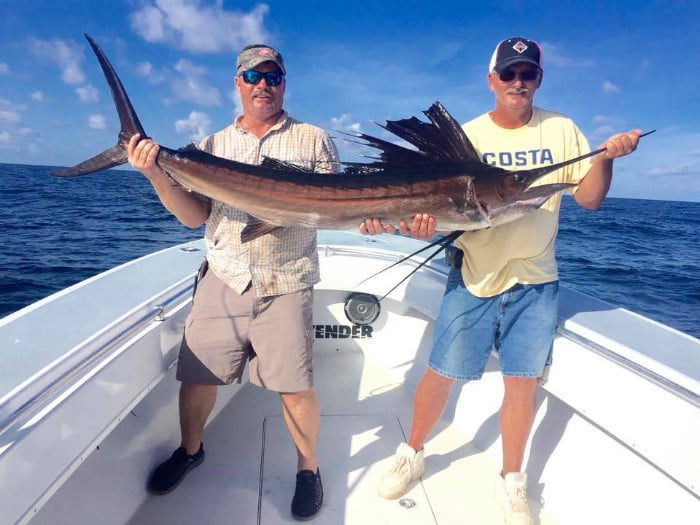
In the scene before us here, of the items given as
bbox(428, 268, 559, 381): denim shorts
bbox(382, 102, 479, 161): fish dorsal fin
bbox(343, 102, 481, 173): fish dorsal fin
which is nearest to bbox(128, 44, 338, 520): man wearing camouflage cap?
bbox(343, 102, 481, 173): fish dorsal fin

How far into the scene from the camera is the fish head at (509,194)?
1.89m

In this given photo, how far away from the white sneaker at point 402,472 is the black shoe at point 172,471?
1.00m

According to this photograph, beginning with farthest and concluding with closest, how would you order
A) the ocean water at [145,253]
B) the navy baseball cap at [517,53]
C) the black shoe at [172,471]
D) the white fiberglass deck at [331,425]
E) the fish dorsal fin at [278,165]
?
the ocean water at [145,253] → the black shoe at [172,471] → the fish dorsal fin at [278,165] → the navy baseball cap at [517,53] → the white fiberglass deck at [331,425]

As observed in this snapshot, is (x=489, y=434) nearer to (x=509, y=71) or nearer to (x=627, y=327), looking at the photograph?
(x=627, y=327)

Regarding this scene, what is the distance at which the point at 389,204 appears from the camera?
201 centimetres

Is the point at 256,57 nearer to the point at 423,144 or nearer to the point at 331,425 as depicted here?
the point at 423,144

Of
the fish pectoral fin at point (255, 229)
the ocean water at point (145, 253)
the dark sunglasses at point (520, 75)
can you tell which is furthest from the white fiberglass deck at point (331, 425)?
the ocean water at point (145, 253)

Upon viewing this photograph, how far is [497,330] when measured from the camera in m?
2.17

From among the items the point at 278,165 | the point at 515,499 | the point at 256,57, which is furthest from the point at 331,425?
the point at 256,57

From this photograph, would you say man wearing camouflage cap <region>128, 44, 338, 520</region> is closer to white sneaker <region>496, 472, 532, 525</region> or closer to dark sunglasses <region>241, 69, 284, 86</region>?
dark sunglasses <region>241, 69, 284, 86</region>

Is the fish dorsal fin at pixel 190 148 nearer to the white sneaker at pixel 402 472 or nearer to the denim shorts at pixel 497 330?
the denim shorts at pixel 497 330

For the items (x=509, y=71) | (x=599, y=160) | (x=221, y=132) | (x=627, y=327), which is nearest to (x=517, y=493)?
(x=627, y=327)

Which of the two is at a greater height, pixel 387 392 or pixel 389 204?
pixel 389 204

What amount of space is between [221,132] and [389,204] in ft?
3.00
